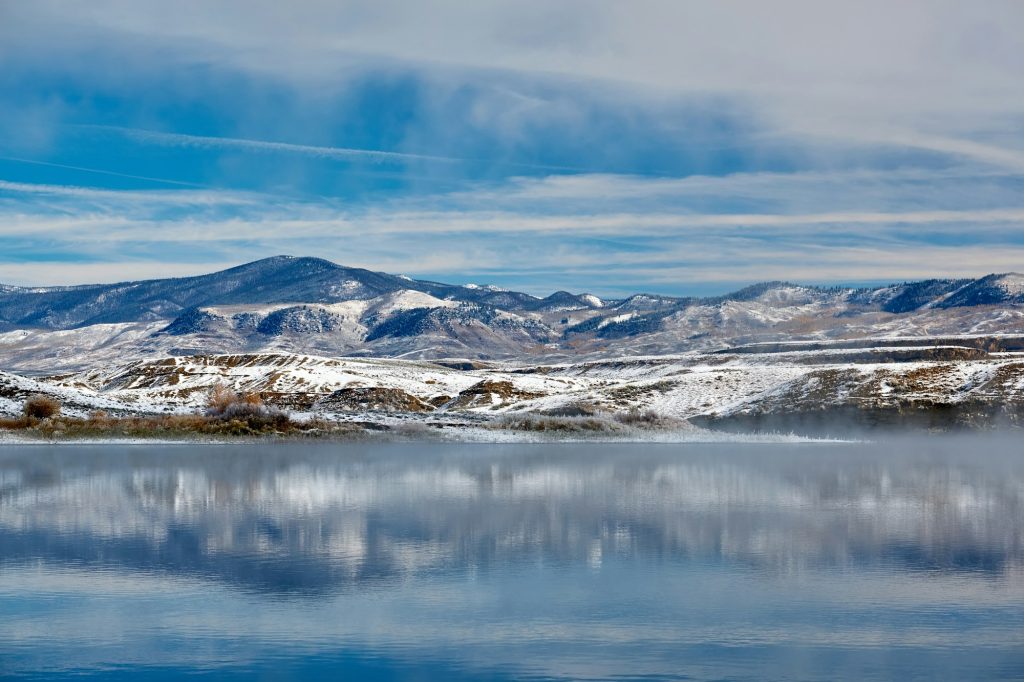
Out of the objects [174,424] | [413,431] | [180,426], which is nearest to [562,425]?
[413,431]

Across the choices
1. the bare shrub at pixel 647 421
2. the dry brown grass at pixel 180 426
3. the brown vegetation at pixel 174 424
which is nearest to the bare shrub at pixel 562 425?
the bare shrub at pixel 647 421

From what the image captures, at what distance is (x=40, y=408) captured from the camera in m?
69.0

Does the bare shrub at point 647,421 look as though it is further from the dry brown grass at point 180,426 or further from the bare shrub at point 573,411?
the dry brown grass at point 180,426

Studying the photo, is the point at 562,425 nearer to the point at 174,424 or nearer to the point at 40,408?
the point at 174,424

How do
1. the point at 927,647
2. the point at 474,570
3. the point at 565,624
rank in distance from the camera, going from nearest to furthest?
the point at 927,647 → the point at 565,624 → the point at 474,570

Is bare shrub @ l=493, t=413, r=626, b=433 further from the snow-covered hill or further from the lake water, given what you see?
the lake water

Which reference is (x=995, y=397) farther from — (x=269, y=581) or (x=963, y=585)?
(x=269, y=581)

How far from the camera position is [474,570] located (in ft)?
68.1

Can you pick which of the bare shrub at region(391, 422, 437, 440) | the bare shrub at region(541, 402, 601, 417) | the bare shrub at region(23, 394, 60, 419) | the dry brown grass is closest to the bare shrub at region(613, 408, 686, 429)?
the bare shrub at region(541, 402, 601, 417)

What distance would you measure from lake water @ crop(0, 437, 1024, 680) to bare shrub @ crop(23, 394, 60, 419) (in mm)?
32709

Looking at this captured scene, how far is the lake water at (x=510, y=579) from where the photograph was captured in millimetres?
14778

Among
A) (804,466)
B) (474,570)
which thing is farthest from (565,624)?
(804,466)

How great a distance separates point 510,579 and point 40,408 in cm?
5742

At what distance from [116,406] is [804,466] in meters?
50.2
